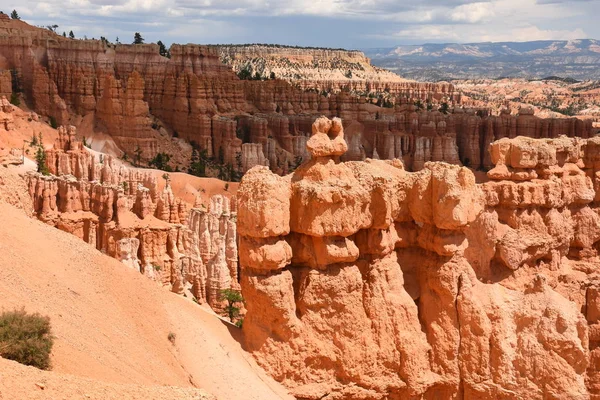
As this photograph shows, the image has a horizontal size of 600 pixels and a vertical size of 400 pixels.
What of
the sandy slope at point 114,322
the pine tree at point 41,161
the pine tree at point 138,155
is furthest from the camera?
the pine tree at point 138,155

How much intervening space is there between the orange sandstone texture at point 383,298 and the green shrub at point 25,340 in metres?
4.29

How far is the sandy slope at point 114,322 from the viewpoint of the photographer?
427 inches

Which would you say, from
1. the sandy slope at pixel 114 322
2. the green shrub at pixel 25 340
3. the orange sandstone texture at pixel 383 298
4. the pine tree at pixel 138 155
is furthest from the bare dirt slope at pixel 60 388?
the pine tree at pixel 138 155

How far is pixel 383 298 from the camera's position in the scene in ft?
46.8

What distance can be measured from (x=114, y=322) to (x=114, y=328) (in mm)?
232

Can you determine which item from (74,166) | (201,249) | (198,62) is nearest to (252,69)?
(198,62)

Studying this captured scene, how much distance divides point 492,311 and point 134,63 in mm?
53338

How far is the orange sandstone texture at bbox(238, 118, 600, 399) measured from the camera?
13.5 metres

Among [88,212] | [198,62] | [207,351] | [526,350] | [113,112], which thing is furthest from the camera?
[198,62]

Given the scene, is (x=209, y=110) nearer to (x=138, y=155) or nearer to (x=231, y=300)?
(x=138, y=155)

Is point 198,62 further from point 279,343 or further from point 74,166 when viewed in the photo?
point 279,343

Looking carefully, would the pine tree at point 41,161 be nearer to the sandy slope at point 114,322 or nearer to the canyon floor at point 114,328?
the canyon floor at point 114,328

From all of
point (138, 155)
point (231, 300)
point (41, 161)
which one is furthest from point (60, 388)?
point (138, 155)

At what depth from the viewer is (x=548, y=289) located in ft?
49.1
